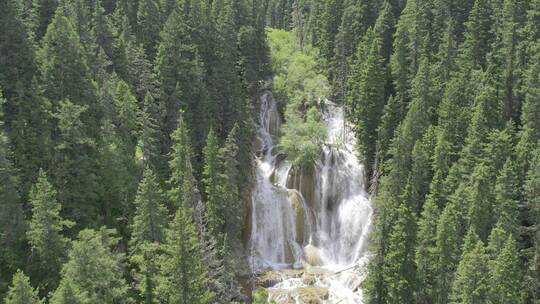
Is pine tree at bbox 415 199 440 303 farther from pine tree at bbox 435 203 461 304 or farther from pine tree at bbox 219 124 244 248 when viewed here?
pine tree at bbox 219 124 244 248

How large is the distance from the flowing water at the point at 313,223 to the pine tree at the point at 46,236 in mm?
19035

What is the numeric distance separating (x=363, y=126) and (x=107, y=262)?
36.2 m

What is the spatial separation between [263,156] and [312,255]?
14329 millimetres

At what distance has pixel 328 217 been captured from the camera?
6094 centimetres

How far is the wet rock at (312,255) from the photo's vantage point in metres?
56.9

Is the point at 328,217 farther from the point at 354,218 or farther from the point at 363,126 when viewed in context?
the point at 363,126

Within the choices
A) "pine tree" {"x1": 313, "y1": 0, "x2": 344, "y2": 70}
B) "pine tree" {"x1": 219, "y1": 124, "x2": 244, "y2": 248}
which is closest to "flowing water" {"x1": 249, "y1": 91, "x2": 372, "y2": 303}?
"pine tree" {"x1": 219, "y1": 124, "x2": 244, "y2": 248}

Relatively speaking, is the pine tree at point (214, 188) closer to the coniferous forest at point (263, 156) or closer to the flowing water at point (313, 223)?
the coniferous forest at point (263, 156)

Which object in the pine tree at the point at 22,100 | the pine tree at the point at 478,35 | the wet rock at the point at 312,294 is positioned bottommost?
the wet rock at the point at 312,294

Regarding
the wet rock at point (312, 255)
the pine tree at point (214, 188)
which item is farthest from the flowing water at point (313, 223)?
the pine tree at point (214, 188)

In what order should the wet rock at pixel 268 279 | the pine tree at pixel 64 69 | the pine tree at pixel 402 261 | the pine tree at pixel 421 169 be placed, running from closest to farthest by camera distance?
the pine tree at pixel 402 261, the pine tree at pixel 64 69, the wet rock at pixel 268 279, the pine tree at pixel 421 169

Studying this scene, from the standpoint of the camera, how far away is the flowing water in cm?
5344

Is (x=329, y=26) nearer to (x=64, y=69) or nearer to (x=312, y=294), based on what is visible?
(x=64, y=69)

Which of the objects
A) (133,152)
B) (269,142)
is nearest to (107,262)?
(133,152)
